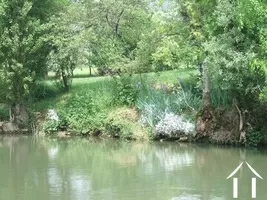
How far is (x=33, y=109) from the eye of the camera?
83.6 ft

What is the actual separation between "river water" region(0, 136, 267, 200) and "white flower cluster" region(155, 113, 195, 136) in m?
0.55

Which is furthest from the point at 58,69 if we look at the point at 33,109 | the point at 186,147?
the point at 186,147

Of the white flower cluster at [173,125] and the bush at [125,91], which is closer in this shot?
the white flower cluster at [173,125]

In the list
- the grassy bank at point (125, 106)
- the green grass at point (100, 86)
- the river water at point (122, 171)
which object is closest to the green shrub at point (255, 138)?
the river water at point (122, 171)

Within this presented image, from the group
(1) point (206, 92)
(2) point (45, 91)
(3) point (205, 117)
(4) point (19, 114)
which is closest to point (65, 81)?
(2) point (45, 91)

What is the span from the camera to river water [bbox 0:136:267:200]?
41.7 ft

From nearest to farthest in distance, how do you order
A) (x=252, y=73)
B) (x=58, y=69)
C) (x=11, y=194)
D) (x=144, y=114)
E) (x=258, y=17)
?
1. (x=11, y=194)
2. (x=258, y=17)
3. (x=252, y=73)
4. (x=144, y=114)
5. (x=58, y=69)

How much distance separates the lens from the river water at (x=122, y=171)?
12695mm

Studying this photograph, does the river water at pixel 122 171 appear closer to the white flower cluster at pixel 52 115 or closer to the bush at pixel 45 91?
the white flower cluster at pixel 52 115

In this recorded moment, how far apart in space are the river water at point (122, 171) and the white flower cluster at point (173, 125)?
546 mm

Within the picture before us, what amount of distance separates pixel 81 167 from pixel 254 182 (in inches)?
217

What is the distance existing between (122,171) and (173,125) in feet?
16.7

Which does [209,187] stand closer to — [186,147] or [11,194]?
[11,194]

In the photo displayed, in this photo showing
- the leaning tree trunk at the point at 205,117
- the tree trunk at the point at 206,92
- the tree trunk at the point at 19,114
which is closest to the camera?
the leaning tree trunk at the point at 205,117
